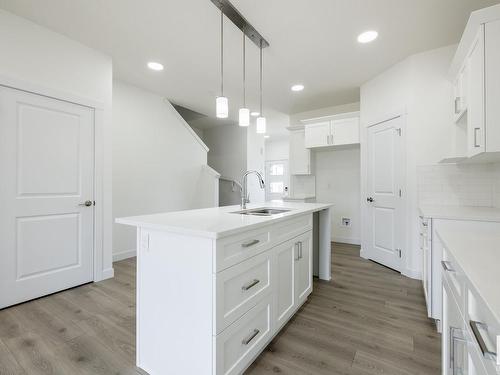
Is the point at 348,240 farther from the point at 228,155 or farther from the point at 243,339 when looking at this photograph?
the point at 243,339

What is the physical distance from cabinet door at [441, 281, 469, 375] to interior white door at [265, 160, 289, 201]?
7.74 m

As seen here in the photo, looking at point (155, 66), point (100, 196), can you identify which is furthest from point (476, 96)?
point (100, 196)

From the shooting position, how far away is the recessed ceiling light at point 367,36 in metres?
2.61

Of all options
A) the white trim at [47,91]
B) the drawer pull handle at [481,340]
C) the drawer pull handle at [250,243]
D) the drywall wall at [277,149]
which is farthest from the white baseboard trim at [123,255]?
the drywall wall at [277,149]

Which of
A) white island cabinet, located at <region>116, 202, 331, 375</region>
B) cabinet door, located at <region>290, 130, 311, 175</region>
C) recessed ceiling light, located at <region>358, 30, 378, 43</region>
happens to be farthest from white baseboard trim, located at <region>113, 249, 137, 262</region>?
recessed ceiling light, located at <region>358, 30, 378, 43</region>

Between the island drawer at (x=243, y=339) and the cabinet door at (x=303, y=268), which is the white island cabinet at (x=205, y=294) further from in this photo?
the cabinet door at (x=303, y=268)

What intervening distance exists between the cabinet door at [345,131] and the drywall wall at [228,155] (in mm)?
2490

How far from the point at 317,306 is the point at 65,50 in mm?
3656

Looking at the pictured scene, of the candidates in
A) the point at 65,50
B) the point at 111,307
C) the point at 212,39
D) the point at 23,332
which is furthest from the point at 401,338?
the point at 65,50

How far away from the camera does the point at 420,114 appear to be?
3.09 m

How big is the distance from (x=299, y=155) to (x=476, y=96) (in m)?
3.26

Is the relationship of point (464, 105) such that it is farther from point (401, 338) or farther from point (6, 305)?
point (6, 305)

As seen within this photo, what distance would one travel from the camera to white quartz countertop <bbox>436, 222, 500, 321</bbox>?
621 mm

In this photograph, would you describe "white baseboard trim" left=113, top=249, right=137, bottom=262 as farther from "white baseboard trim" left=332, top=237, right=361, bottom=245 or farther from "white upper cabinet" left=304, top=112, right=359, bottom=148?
"white baseboard trim" left=332, top=237, right=361, bottom=245
